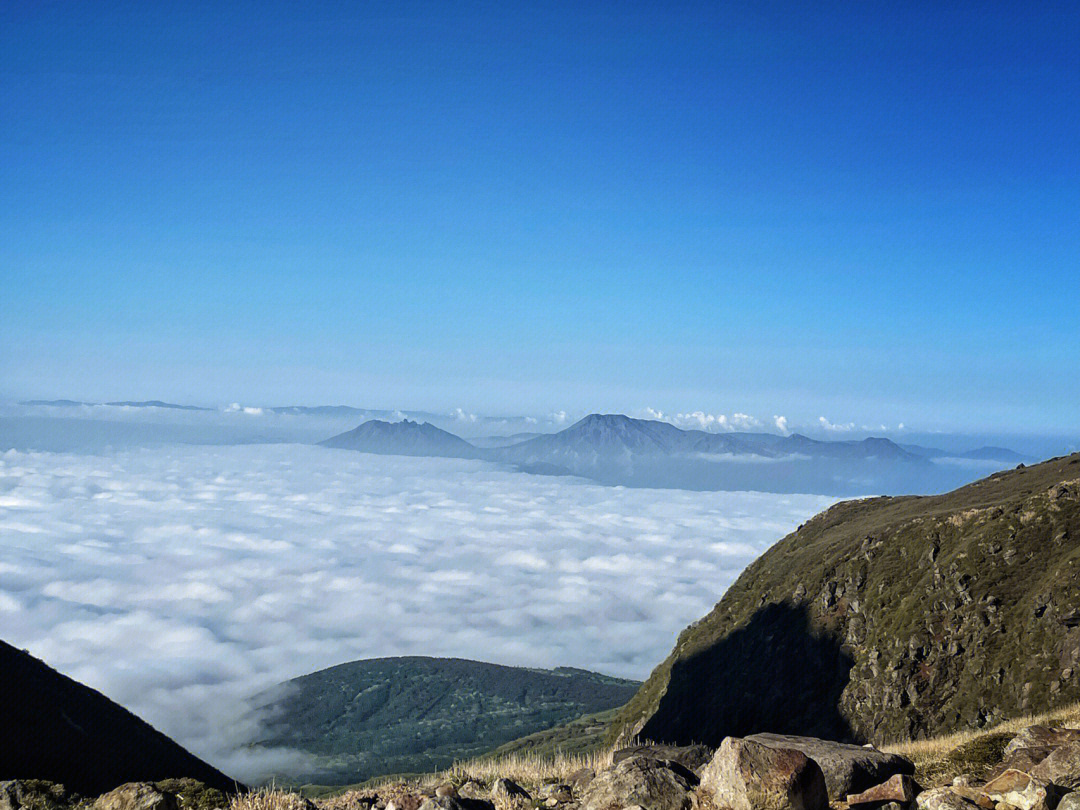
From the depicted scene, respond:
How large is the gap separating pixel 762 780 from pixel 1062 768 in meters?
3.96

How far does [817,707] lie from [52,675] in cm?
8523

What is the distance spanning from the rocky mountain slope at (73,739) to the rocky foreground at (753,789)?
31.2 ft

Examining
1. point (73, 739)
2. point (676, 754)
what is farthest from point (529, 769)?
point (73, 739)

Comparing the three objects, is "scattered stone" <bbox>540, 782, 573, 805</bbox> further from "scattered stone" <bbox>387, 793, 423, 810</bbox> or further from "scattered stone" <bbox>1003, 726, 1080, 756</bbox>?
"scattered stone" <bbox>1003, 726, 1080, 756</bbox>

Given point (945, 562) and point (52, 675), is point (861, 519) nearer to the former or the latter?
point (945, 562)

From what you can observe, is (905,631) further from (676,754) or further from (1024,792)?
(1024,792)

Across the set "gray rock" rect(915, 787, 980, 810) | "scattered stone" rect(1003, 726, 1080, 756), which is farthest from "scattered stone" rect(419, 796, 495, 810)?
"scattered stone" rect(1003, 726, 1080, 756)

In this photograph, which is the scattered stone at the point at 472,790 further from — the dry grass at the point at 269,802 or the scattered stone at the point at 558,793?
the dry grass at the point at 269,802

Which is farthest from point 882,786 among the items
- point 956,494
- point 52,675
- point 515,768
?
point 956,494

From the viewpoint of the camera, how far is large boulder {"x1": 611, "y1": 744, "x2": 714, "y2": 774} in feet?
45.8

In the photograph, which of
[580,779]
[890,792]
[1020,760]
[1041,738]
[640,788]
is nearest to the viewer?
[640,788]

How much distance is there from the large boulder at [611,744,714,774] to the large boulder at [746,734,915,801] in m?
3.25

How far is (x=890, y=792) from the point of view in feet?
30.7

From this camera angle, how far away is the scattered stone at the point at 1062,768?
8.91 meters
